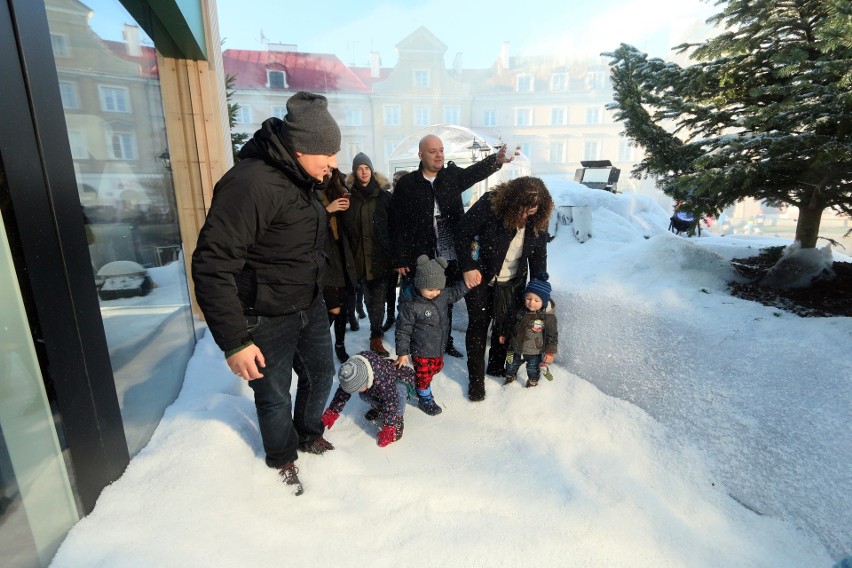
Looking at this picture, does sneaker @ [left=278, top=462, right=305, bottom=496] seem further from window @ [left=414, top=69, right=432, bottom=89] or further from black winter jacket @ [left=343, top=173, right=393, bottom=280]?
window @ [left=414, top=69, right=432, bottom=89]

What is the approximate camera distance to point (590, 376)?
355cm

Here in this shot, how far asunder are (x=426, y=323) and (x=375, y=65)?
33102 mm

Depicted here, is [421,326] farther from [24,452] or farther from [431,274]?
[24,452]

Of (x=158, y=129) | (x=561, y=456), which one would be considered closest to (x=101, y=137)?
(x=158, y=129)

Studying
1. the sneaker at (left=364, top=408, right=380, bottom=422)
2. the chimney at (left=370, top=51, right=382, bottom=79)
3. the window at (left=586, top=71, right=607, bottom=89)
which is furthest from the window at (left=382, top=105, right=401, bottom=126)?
the sneaker at (left=364, top=408, right=380, bottom=422)

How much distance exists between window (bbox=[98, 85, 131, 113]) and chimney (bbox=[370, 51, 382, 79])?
31610mm

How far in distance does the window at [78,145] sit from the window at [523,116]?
35160mm

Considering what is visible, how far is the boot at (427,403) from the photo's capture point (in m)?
3.22

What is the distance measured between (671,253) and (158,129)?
218 inches

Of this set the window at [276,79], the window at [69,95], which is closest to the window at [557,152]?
the window at [276,79]

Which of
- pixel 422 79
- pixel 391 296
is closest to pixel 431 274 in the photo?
pixel 391 296

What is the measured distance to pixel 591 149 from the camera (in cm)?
3412

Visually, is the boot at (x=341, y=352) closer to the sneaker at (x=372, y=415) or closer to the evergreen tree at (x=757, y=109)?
the sneaker at (x=372, y=415)

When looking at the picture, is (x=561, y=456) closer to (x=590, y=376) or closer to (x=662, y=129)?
(x=590, y=376)
